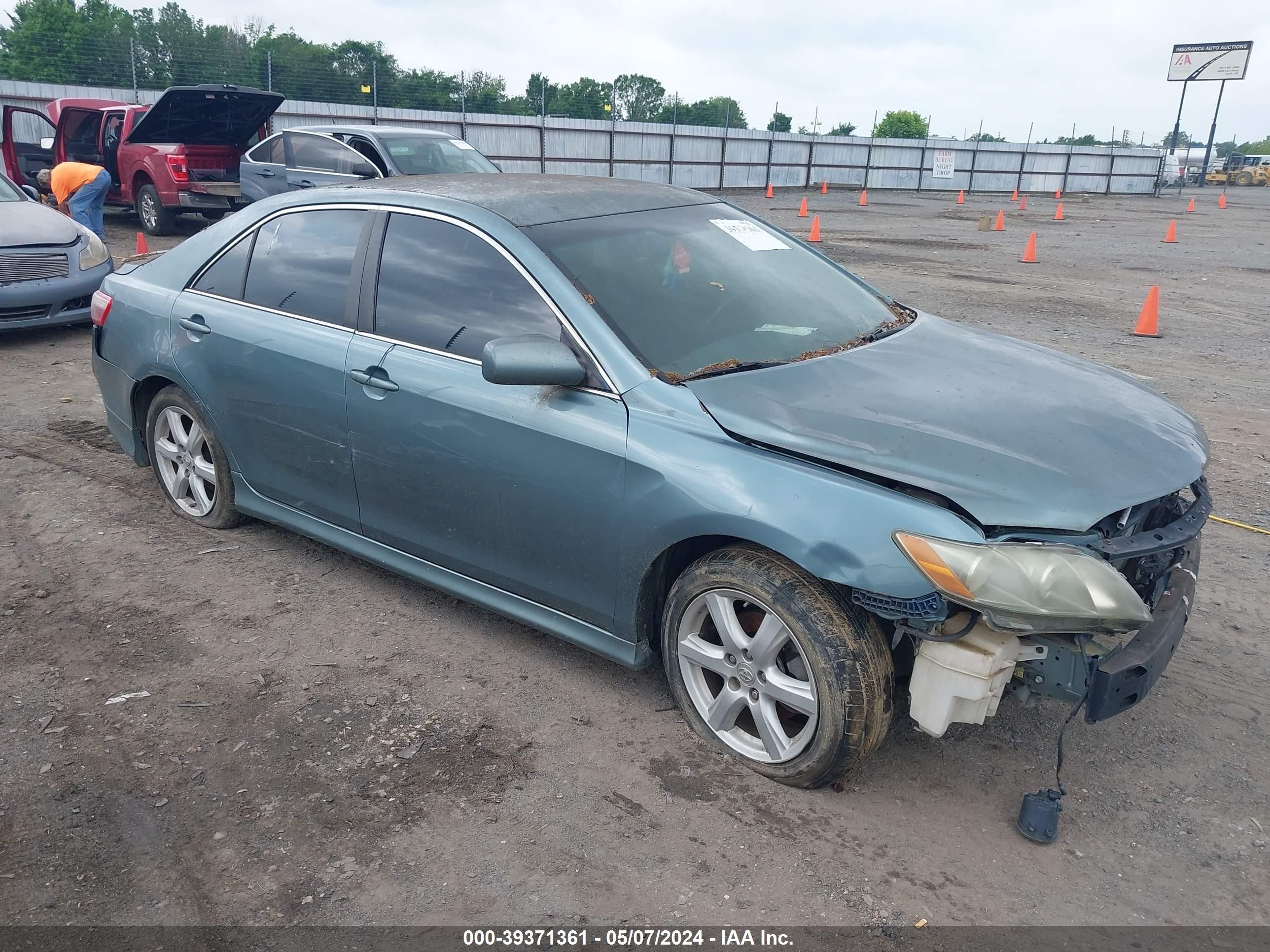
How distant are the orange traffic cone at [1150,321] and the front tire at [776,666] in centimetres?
880

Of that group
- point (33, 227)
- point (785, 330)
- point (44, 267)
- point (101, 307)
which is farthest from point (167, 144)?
point (785, 330)

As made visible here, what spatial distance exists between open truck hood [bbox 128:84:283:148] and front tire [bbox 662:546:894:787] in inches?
522

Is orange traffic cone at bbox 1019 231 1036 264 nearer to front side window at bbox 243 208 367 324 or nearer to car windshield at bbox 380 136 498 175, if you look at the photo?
car windshield at bbox 380 136 498 175

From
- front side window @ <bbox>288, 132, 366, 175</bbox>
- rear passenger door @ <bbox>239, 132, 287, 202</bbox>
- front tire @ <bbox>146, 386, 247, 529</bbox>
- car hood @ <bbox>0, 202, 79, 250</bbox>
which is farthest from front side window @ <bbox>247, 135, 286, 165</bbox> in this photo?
front tire @ <bbox>146, 386, 247, 529</bbox>

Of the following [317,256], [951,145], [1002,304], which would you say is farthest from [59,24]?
[317,256]

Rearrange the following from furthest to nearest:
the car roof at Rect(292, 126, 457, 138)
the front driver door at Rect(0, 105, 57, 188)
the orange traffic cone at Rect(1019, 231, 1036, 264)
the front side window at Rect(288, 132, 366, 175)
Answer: the orange traffic cone at Rect(1019, 231, 1036, 264) < the front driver door at Rect(0, 105, 57, 188) < the front side window at Rect(288, 132, 366, 175) < the car roof at Rect(292, 126, 457, 138)

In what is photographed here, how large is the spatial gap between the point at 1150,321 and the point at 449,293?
9.05 metres

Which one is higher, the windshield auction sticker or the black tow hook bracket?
the windshield auction sticker

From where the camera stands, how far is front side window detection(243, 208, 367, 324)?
389 centimetres

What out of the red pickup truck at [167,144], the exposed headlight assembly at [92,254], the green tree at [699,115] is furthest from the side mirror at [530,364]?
the green tree at [699,115]

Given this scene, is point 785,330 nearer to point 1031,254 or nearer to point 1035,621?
point 1035,621

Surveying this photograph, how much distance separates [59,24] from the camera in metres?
47.4

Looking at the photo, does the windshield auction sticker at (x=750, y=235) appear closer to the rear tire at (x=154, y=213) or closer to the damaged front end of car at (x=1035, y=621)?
the damaged front end of car at (x=1035, y=621)

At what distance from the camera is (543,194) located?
3.74 metres
